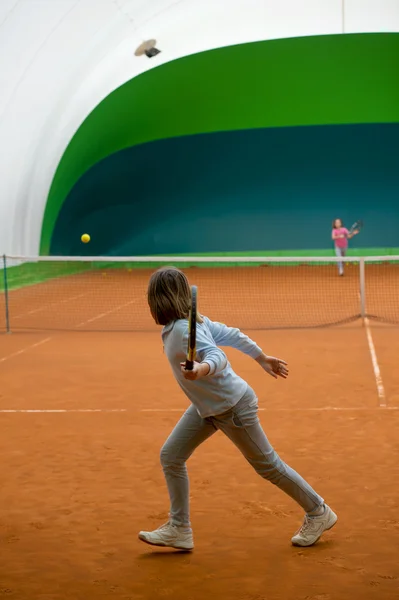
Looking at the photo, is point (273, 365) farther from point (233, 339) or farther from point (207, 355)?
point (207, 355)

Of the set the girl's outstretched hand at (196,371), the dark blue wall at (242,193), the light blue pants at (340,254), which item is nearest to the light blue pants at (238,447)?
the girl's outstretched hand at (196,371)

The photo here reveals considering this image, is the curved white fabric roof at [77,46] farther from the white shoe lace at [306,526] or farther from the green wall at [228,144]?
the white shoe lace at [306,526]

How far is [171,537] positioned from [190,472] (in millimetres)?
1413

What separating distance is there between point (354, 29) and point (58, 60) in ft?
28.4

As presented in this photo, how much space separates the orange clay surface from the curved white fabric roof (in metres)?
9.76

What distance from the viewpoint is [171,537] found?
4312mm

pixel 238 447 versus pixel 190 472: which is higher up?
pixel 238 447

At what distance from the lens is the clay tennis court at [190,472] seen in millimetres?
4008

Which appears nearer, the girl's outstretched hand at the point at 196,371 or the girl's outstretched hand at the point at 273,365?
the girl's outstretched hand at the point at 196,371

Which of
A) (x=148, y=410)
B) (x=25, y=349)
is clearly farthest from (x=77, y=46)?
(x=148, y=410)

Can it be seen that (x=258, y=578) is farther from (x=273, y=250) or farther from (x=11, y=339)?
(x=273, y=250)

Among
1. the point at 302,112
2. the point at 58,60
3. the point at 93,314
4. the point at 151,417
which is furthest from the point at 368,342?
the point at 302,112

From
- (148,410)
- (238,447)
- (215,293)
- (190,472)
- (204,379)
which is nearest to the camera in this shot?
(204,379)

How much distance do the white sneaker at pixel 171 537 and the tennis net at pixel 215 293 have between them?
5.46 metres
